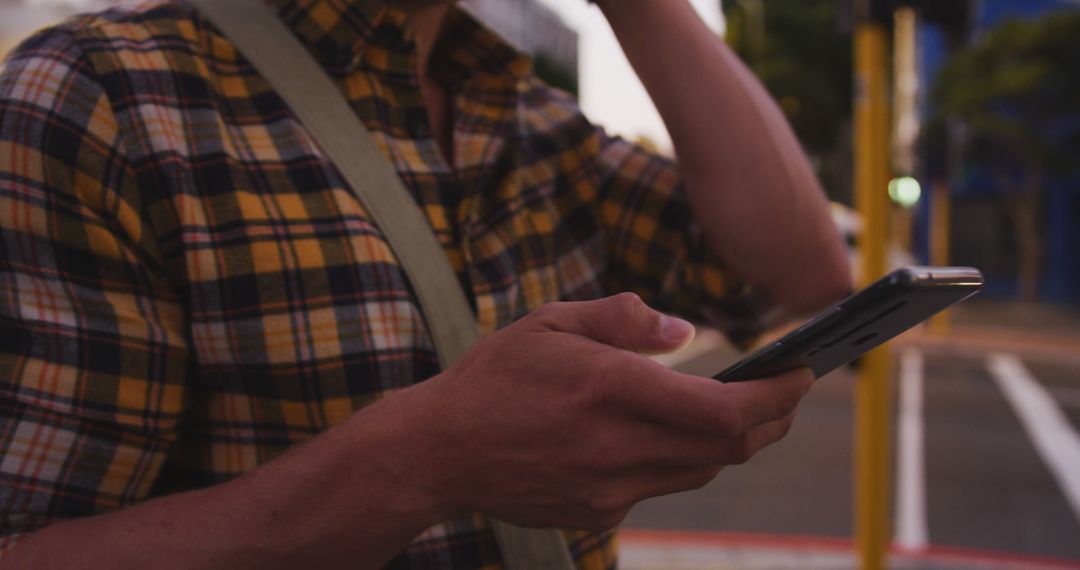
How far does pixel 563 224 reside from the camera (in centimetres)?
117

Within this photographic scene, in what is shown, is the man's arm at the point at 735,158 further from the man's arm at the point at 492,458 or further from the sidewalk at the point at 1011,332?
the sidewalk at the point at 1011,332

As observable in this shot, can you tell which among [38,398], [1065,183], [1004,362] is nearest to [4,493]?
[38,398]

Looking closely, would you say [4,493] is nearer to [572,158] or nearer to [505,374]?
[505,374]

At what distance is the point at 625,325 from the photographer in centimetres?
63

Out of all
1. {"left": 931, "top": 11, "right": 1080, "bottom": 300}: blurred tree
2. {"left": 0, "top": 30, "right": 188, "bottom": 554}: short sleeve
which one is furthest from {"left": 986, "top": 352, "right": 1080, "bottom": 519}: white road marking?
{"left": 931, "top": 11, "right": 1080, "bottom": 300}: blurred tree

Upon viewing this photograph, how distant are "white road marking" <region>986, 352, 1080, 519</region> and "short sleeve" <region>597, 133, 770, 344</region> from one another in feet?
15.5

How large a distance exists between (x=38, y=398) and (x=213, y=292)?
163 mm

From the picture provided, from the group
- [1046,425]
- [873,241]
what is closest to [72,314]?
[873,241]

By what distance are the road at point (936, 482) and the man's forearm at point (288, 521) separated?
8.30 feet

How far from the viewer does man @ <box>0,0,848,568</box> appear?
65 centimetres

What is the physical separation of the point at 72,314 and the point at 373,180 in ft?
0.96

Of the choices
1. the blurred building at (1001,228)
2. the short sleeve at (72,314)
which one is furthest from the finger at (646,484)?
the blurred building at (1001,228)

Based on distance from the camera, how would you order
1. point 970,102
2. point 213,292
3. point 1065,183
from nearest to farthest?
point 213,292
point 970,102
point 1065,183

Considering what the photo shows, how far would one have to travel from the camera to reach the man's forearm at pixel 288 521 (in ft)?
2.31
